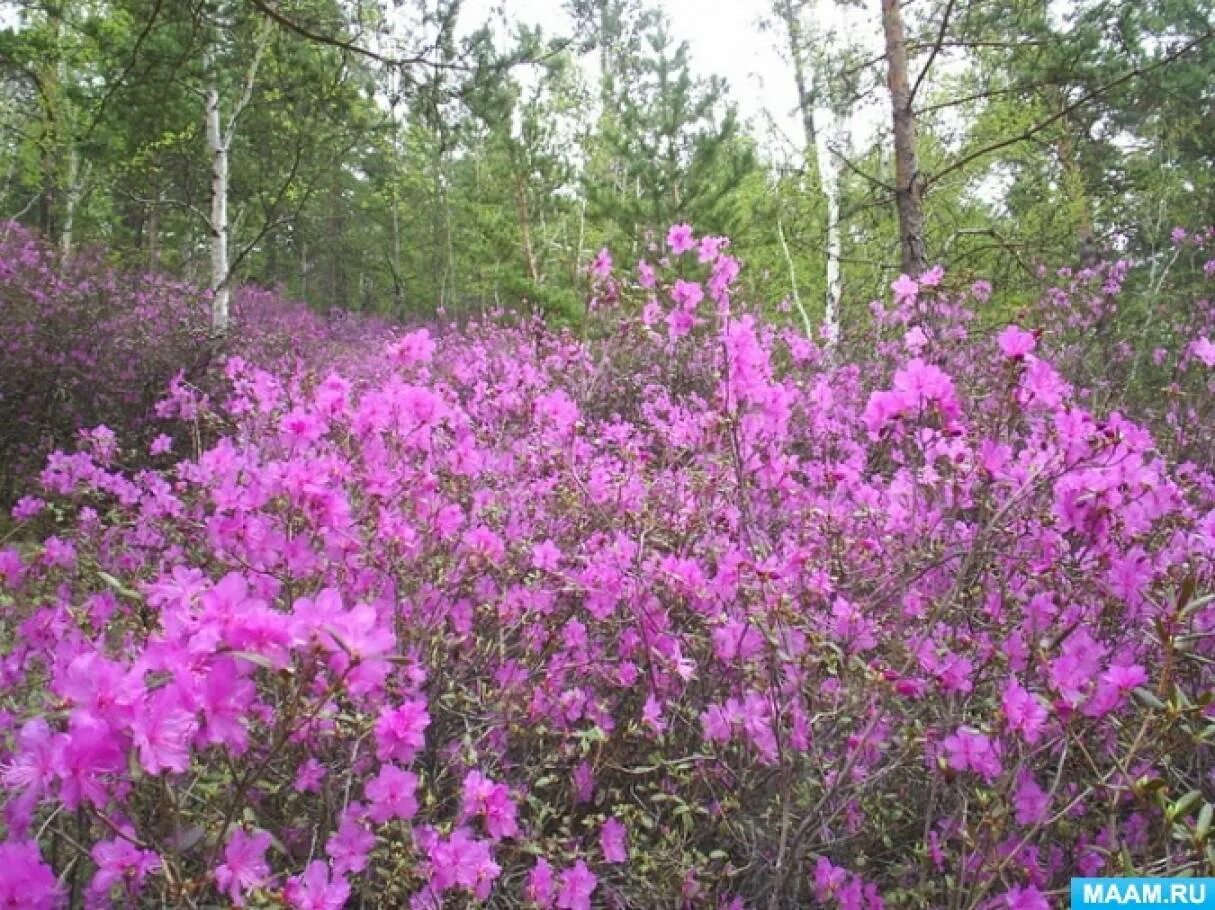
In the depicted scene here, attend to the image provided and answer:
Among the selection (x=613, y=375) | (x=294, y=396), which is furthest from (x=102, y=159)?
(x=294, y=396)

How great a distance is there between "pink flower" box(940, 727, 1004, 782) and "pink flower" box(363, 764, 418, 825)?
118cm

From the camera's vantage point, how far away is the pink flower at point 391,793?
1.65m

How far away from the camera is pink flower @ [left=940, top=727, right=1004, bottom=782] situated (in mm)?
1824

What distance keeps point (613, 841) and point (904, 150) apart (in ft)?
18.9

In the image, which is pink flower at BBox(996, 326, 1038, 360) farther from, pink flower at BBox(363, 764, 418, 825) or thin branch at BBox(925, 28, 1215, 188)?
thin branch at BBox(925, 28, 1215, 188)

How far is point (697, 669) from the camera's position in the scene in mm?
2322

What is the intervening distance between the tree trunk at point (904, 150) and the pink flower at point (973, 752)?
466cm

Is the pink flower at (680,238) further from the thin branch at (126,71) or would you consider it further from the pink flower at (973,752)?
the pink flower at (973,752)

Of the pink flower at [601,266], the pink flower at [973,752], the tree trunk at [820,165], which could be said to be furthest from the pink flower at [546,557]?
the tree trunk at [820,165]

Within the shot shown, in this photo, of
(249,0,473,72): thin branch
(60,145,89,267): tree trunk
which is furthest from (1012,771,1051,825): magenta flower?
(60,145,89,267): tree trunk

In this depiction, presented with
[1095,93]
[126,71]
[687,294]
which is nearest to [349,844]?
[687,294]

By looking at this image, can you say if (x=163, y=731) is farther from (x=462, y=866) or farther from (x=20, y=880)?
(x=462, y=866)

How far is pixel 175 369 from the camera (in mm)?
6379

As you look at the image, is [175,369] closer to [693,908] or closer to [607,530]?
[607,530]
